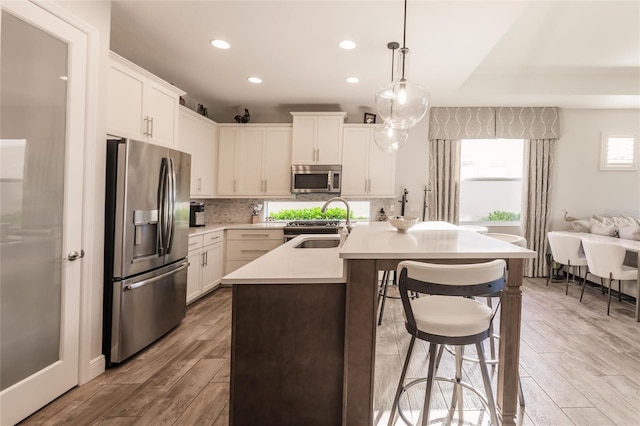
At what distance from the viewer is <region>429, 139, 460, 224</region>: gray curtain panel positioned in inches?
211

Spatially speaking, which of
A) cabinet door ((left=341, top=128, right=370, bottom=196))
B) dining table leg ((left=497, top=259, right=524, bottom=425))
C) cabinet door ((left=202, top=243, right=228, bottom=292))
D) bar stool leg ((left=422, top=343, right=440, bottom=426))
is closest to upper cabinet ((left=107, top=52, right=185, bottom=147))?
cabinet door ((left=202, top=243, right=228, bottom=292))

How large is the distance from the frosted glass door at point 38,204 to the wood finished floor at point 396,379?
27 centimetres

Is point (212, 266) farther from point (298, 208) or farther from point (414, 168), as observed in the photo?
point (414, 168)

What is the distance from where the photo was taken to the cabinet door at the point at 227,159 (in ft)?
16.9

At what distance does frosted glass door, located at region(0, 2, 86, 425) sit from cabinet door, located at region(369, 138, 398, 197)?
12.1ft

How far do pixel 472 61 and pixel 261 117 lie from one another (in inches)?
129

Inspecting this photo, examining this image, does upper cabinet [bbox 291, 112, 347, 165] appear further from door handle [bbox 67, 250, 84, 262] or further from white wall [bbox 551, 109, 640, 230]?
white wall [bbox 551, 109, 640, 230]

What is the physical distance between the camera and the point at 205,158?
4793mm

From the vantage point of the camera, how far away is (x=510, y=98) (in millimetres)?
4793

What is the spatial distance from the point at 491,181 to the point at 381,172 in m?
2.04

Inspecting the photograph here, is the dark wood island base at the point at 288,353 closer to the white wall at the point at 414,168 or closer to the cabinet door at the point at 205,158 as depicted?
the cabinet door at the point at 205,158

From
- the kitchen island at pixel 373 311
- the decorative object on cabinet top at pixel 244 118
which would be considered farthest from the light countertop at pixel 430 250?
the decorative object on cabinet top at pixel 244 118

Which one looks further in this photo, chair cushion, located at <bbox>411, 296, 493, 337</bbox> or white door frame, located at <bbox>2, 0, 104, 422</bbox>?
white door frame, located at <bbox>2, 0, 104, 422</bbox>

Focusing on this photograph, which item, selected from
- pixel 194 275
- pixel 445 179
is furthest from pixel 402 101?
pixel 445 179
